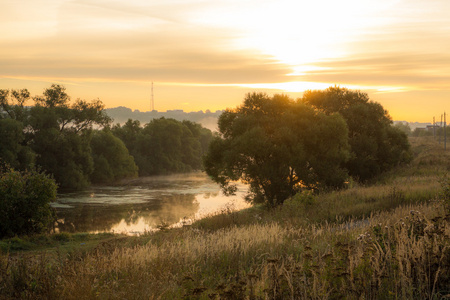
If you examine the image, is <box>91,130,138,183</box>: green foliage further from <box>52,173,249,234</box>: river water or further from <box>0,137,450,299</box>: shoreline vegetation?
<box>0,137,450,299</box>: shoreline vegetation

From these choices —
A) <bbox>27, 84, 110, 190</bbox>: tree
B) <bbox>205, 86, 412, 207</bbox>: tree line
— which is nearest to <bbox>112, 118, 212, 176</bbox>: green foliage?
<bbox>27, 84, 110, 190</bbox>: tree

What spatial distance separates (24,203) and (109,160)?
4396cm

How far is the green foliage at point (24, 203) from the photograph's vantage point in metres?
23.5

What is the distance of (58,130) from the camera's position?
57.5 meters

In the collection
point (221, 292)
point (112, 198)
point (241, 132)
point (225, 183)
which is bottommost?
point (112, 198)

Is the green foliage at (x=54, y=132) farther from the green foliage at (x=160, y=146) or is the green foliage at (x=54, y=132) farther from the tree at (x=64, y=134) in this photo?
the green foliage at (x=160, y=146)

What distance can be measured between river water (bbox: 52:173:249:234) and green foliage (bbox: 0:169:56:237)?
6.77 meters

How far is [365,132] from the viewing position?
42688 millimetres

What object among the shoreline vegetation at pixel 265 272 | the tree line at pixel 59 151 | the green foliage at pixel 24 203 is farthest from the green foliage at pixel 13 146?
the shoreline vegetation at pixel 265 272

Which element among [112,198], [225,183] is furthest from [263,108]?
[112,198]

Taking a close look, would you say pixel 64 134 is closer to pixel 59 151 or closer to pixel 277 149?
pixel 59 151

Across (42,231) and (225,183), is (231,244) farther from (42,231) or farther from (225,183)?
(225,183)

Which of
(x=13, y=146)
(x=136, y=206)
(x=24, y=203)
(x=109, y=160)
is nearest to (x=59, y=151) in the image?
(x=13, y=146)

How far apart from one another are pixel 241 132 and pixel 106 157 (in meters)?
41.1
